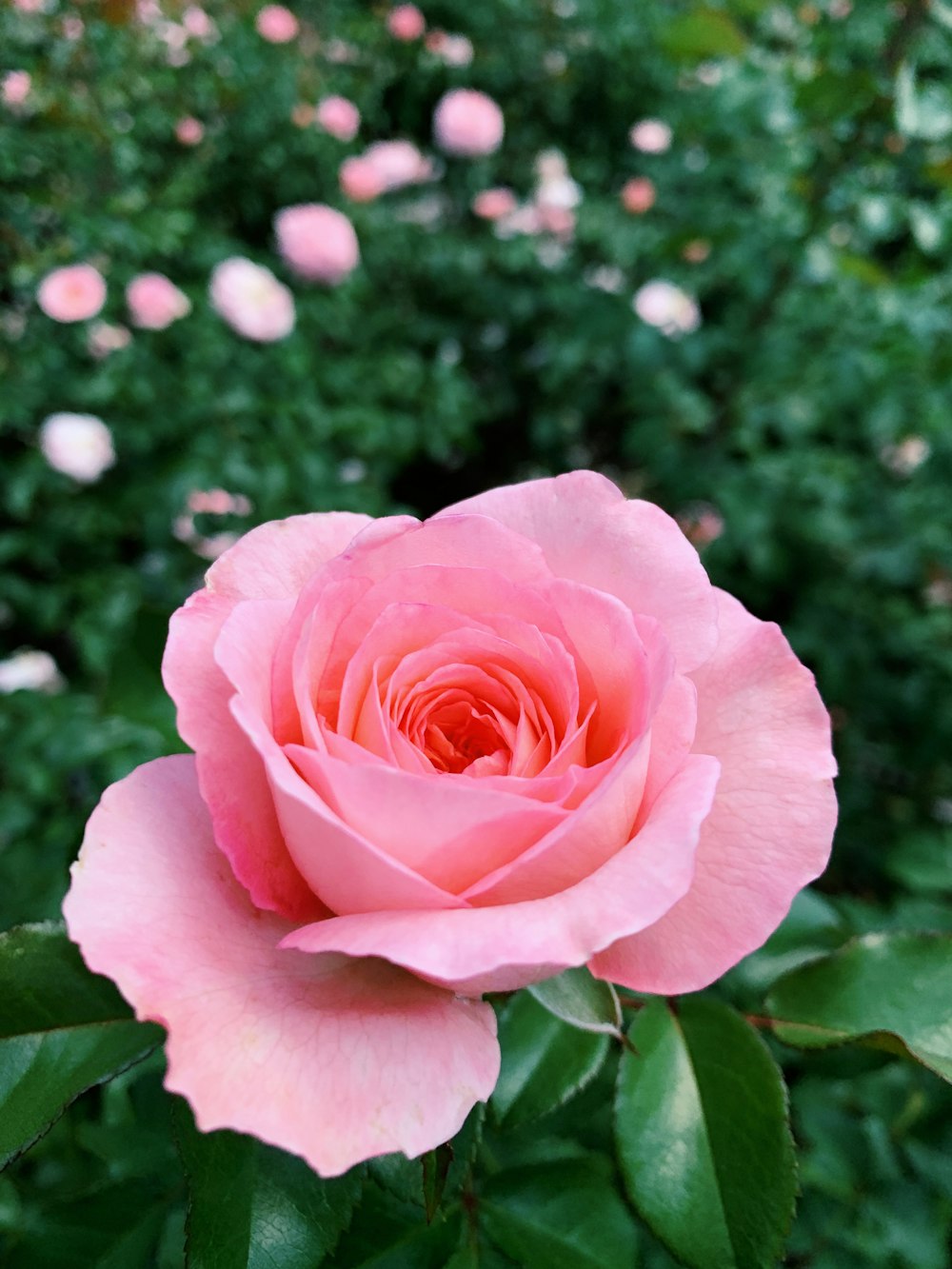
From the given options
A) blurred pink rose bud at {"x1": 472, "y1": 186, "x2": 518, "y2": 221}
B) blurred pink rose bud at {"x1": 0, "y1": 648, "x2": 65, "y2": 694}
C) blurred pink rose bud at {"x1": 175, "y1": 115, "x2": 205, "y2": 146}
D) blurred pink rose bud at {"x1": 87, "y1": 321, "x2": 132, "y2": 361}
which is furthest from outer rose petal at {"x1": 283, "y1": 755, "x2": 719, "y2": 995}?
blurred pink rose bud at {"x1": 472, "y1": 186, "x2": 518, "y2": 221}

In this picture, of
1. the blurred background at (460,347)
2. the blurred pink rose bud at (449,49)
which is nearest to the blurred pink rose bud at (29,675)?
the blurred background at (460,347)

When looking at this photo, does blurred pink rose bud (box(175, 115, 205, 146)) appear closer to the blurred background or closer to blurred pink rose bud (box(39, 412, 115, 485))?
the blurred background

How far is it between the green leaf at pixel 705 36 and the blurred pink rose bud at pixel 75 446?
1277 mm

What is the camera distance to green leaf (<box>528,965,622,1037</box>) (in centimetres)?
35

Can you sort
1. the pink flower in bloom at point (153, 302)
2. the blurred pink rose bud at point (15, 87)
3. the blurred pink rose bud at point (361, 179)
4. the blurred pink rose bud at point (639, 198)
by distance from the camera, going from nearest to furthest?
the blurred pink rose bud at point (15, 87) → the pink flower in bloom at point (153, 302) → the blurred pink rose bud at point (361, 179) → the blurred pink rose bud at point (639, 198)

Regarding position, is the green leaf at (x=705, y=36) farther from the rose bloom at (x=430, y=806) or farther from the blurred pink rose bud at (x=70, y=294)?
the rose bloom at (x=430, y=806)

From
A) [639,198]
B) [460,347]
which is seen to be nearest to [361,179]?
[460,347]

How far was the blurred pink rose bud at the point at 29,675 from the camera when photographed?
4.83ft

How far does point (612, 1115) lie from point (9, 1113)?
27 centimetres

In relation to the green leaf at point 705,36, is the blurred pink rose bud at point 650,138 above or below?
below

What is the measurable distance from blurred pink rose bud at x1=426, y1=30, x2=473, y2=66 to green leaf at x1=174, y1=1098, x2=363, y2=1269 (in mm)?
3608

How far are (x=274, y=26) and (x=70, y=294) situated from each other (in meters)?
1.39

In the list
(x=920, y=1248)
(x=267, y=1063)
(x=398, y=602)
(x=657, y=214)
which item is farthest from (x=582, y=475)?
(x=657, y=214)

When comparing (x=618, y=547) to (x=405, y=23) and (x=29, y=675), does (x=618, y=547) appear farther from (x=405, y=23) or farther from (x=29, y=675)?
(x=405, y=23)
